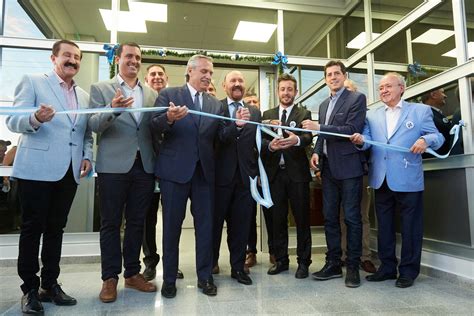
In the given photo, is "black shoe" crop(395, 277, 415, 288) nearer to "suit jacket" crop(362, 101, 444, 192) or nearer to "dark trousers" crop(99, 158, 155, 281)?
"suit jacket" crop(362, 101, 444, 192)

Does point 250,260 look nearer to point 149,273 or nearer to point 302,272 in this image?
point 302,272

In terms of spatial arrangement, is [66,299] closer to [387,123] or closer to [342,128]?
[342,128]

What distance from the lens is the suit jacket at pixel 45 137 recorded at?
2.09 meters

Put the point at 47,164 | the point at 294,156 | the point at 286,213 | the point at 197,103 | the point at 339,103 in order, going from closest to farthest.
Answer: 1. the point at 47,164
2. the point at 197,103
3. the point at 339,103
4. the point at 294,156
5. the point at 286,213

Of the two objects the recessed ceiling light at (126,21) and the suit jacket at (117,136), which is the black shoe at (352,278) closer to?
the suit jacket at (117,136)

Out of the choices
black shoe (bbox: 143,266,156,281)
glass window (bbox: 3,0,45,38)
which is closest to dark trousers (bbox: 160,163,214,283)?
black shoe (bbox: 143,266,156,281)

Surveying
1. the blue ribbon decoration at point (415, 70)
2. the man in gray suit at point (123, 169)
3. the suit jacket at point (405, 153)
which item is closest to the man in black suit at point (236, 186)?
the man in gray suit at point (123, 169)

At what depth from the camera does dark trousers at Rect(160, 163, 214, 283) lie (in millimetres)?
2404

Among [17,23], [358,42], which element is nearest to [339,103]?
[358,42]

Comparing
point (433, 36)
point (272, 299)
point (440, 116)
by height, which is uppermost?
point (433, 36)

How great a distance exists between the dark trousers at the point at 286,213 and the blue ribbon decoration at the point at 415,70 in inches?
59.4

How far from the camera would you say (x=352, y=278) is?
265cm

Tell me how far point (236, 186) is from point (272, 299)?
0.86 m

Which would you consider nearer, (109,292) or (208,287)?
(109,292)
